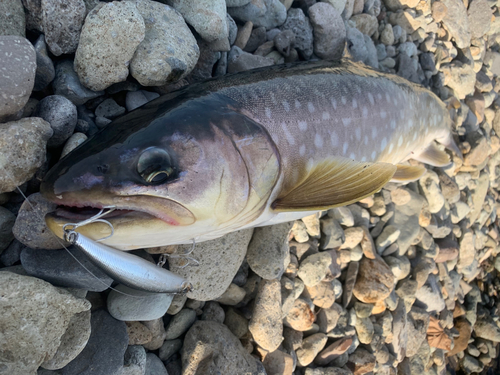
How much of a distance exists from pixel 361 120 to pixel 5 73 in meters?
2.40

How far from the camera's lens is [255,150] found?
196cm

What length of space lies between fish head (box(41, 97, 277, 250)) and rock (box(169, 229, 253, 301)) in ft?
1.93

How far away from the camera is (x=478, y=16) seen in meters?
5.85

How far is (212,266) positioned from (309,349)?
1.41m

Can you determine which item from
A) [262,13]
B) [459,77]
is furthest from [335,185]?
[459,77]

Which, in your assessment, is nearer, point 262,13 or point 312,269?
point 312,269

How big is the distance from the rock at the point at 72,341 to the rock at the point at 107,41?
153 centimetres

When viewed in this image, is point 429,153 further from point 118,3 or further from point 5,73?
point 5,73

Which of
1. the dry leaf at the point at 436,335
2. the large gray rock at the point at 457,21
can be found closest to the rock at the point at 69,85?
the dry leaf at the point at 436,335

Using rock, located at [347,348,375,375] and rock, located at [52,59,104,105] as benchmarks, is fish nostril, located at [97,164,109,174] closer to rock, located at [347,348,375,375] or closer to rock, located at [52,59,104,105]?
rock, located at [52,59,104,105]

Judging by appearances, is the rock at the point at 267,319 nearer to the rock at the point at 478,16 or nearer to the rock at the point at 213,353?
the rock at the point at 213,353

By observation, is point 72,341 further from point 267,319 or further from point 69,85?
point 69,85

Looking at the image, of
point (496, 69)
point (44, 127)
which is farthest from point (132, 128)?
point (496, 69)

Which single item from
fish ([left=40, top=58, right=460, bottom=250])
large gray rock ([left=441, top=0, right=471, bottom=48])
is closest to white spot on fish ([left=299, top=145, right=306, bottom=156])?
fish ([left=40, top=58, right=460, bottom=250])
